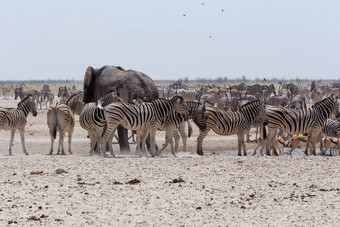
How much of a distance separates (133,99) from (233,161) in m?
5.32

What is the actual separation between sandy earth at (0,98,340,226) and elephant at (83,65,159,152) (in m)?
3.94

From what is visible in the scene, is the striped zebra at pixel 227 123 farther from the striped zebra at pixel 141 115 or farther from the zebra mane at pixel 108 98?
the zebra mane at pixel 108 98

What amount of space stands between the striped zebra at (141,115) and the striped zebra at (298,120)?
2.21m

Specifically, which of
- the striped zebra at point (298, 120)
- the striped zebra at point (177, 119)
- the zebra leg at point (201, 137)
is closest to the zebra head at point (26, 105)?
the striped zebra at point (177, 119)

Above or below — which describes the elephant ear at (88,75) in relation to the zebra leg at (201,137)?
above

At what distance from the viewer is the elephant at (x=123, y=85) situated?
1794cm

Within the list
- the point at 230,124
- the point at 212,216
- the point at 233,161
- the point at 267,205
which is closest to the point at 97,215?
the point at 212,216

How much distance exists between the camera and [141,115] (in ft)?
49.6

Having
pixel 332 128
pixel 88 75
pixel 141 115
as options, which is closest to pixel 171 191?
pixel 141 115

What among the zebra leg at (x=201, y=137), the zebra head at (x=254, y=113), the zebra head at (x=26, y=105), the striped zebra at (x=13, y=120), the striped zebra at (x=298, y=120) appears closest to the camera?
the striped zebra at (x=298, y=120)

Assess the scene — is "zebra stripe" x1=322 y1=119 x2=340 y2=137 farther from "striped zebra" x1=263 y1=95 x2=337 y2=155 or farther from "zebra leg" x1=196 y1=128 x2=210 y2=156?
"zebra leg" x1=196 y1=128 x2=210 y2=156

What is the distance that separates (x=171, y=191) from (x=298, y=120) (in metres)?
6.76

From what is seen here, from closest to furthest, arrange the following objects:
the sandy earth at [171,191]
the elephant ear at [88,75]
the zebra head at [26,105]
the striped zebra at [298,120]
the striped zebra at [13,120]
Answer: the sandy earth at [171,191]
the striped zebra at [298,120]
the striped zebra at [13,120]
the zebra head at [26,105]
the elephant ear at [88,75]

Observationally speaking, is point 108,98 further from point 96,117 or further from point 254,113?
point 254,113
